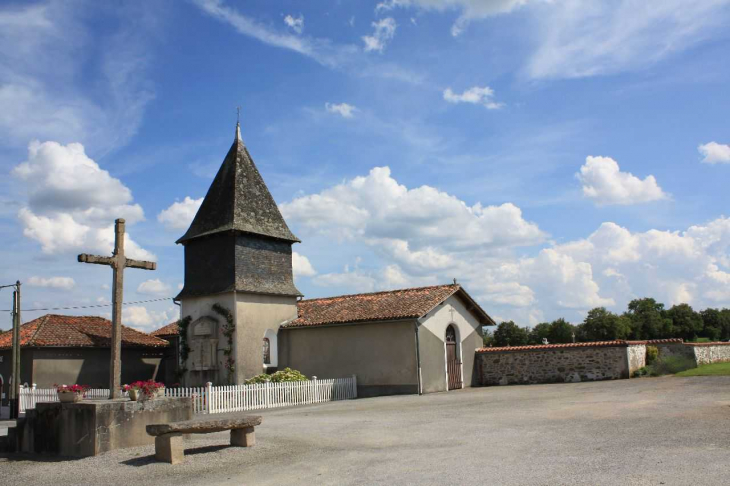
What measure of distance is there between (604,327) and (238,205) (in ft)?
168

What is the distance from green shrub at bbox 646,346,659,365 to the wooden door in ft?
25.1

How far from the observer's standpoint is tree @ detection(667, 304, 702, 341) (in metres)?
69.2

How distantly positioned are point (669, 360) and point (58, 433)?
2207cm

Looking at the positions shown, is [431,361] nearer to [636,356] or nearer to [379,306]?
[379,306]

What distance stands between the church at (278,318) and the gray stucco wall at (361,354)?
Result: 0.04 meters

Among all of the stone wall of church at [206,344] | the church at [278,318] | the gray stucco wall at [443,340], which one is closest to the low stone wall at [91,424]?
the church at [278,318]

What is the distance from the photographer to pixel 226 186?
28.1 metres

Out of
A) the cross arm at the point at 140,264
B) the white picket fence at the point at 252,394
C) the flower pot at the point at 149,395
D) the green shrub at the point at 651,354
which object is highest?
the cross arm at the point at 140,264

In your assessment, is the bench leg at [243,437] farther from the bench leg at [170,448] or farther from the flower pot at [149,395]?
the flower pot at [149,395]

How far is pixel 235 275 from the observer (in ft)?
84.4

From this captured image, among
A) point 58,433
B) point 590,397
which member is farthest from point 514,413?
point 58,433

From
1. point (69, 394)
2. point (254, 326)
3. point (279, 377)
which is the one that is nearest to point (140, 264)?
point (69, 394)

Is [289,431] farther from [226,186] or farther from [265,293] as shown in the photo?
[226,186]

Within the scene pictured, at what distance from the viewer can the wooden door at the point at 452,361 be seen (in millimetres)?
26562
